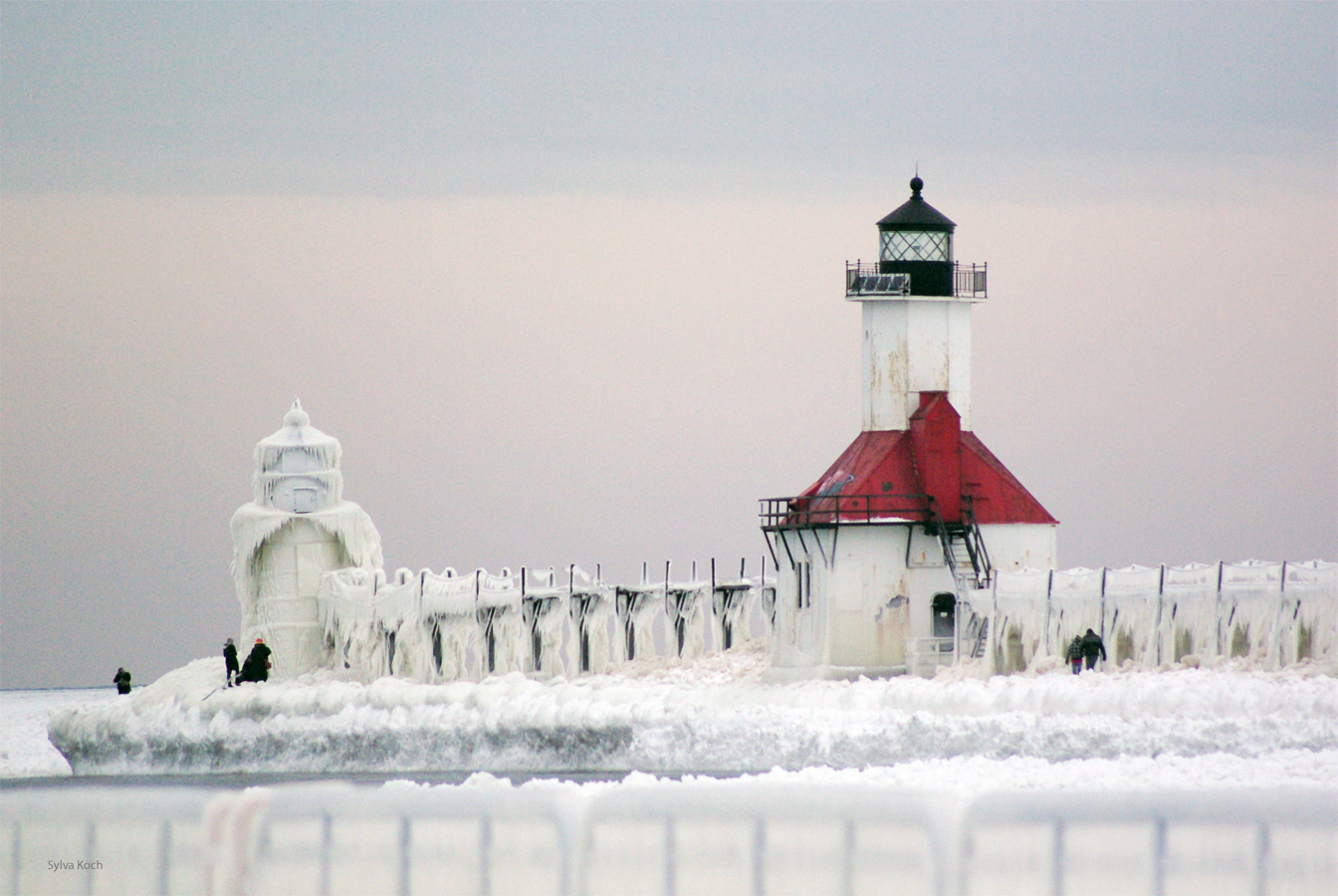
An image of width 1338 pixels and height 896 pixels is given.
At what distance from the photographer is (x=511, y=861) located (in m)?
20.2

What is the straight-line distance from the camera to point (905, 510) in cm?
5275

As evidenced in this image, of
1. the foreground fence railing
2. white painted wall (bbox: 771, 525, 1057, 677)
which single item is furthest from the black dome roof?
the foreground fence railing

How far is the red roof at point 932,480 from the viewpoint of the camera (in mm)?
53000

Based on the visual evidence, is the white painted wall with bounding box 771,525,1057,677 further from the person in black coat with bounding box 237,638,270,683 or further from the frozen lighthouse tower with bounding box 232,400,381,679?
the person in black coat with bounding box 237,638,270,683

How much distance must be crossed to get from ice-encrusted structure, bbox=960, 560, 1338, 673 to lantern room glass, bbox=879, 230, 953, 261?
922cm

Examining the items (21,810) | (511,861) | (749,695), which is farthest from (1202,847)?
(749,695)

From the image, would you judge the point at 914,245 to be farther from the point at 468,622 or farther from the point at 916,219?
the point at 468,622

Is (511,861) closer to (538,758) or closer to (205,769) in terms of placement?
(538,758)

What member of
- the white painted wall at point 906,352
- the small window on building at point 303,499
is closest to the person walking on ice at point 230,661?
the small window on building at point 303,499

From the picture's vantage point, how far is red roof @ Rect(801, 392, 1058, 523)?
5300 cm

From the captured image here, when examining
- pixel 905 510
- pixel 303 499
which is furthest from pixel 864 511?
pixel 303 499

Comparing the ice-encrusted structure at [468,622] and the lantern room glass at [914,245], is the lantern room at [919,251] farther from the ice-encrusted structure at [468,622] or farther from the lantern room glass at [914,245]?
the ice-encrusted structure at [468,622]

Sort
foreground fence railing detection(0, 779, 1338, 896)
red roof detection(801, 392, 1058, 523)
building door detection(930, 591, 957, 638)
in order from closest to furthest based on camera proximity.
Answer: foreground fence railing detection(0, 779, 1338, 896) < building door detection(930, 591, 957, 638) < red roof detection(801, 392, 1058, 523)

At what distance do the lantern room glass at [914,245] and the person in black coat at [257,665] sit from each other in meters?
17.8
